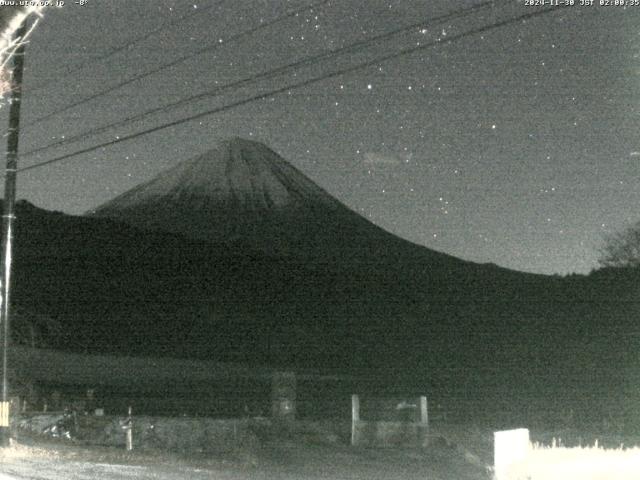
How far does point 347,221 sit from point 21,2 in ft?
519

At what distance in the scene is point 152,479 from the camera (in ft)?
43.1

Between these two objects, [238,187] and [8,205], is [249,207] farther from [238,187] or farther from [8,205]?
[8,205]

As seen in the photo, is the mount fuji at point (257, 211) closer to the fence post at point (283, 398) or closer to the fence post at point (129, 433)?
the fence post at point (283, 398)

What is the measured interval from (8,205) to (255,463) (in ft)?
24.8

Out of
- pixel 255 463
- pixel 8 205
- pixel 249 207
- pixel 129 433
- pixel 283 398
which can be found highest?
pixel 249 207

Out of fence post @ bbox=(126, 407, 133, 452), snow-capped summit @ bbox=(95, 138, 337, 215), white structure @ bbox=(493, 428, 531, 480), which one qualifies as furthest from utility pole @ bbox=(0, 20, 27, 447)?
snow-capped summit @ bbox=(95, 138, 337, 215)

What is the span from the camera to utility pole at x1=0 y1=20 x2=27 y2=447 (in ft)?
60.4

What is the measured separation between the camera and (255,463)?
15.5 m

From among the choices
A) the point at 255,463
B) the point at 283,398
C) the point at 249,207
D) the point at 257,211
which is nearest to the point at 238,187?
the point at 249,207

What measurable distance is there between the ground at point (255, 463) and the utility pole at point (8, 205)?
2.87 feet

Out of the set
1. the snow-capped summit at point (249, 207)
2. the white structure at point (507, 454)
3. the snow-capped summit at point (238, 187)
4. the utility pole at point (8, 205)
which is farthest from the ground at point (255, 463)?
the snow-capped summit at point (238, 187)

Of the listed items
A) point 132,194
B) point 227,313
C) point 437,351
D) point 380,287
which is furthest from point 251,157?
point 437,351

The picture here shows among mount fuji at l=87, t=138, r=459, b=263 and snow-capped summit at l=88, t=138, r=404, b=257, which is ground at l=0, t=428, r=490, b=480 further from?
snow-capped summit at l=88, t=138, r=404, b=257

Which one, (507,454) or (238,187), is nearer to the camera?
(507,454)
